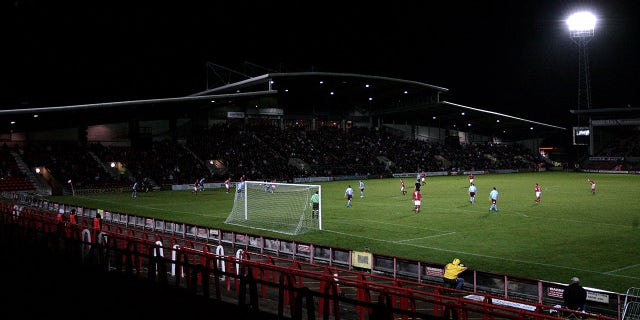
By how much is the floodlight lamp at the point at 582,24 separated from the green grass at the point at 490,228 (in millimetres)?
38086

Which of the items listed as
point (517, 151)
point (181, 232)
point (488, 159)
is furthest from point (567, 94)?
point (181, 232)

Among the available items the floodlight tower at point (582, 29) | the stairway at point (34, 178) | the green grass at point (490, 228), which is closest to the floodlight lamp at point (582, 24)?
the floodlight tower at point (582, 29)

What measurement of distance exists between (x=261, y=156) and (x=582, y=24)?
49.0m

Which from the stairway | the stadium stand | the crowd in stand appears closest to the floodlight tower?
the crowd in stand

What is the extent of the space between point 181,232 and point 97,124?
140ft

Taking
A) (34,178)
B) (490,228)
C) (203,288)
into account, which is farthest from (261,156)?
(203,288)

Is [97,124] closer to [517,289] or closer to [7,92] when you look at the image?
[7,92]

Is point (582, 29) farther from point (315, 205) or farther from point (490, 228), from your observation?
point (315, 205)

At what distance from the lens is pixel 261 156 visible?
218 feet

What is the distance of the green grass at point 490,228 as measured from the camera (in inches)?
693

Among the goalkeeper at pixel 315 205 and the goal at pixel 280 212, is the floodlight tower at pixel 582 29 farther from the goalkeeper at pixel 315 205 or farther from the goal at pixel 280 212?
the goalkeeper at pixel 315 205

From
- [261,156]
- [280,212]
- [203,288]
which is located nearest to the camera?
[203,288]

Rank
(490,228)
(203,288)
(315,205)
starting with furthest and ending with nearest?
(315,205), (490,228), (203,288)

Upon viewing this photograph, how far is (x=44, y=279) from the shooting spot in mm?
12523
